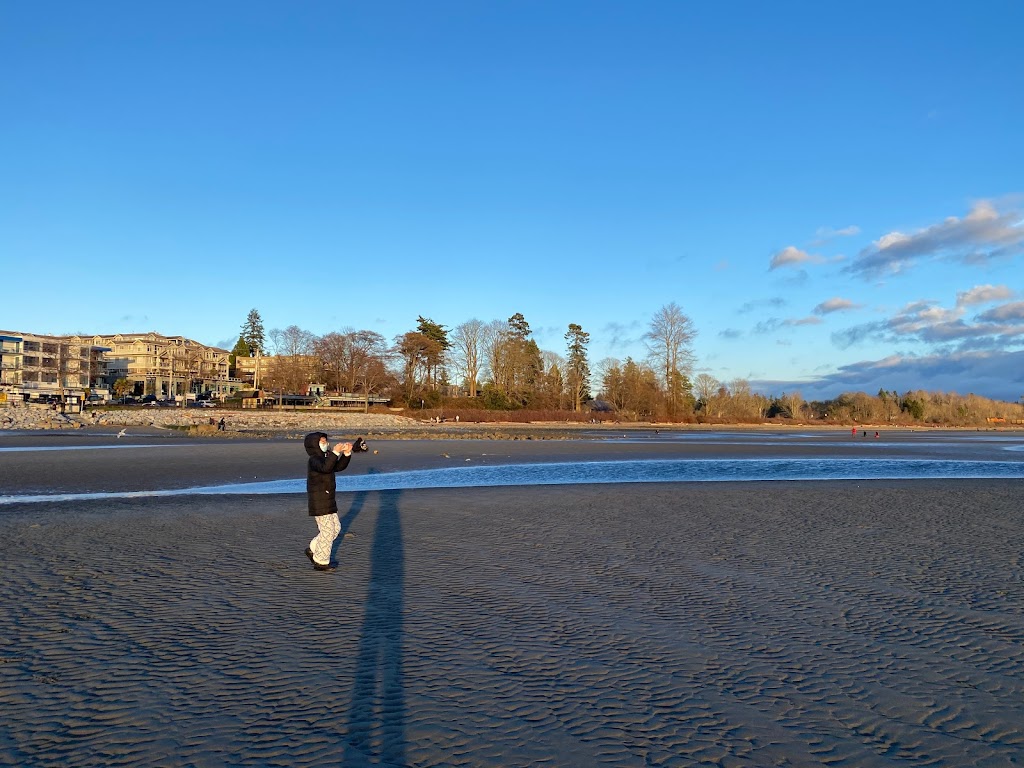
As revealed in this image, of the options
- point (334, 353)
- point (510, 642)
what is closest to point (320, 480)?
point (510, 642)

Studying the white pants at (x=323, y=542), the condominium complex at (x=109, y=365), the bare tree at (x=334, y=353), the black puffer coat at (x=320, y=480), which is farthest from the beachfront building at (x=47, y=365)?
the white pants at (x=323, y=542)

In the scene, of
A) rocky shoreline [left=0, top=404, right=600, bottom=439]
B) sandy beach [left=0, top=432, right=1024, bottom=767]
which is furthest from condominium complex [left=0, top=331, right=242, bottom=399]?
sandy beach [left=0, top=432, right=1024, bottom=767]

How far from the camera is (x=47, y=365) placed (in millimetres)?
121750

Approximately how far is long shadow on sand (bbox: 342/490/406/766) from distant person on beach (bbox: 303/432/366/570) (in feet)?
2.12

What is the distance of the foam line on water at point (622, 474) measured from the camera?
57.3ft

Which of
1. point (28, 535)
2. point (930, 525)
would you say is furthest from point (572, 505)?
point (28, 535)

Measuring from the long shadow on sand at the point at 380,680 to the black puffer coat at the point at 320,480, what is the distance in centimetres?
98

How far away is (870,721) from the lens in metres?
4.62

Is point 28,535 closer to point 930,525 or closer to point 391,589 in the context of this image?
point 391,589

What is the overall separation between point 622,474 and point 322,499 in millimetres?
15392

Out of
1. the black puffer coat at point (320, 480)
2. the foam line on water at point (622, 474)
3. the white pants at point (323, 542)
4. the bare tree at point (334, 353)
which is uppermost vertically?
the bare tree at point (334, 353)

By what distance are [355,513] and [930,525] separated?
34.2 ft

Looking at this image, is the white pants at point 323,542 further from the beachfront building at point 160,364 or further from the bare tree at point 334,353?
the beachfront building at point 160,364

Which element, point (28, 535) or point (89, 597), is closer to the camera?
point (89, 597)
